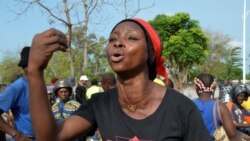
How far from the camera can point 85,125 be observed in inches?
82.0

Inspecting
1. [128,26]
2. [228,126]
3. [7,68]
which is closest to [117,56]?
[128,26]

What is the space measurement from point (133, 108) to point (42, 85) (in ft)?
1.64

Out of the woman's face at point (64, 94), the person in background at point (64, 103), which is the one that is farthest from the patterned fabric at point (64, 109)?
the woman's face at point (64, 94)

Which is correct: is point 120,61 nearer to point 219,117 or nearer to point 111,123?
point 111,123

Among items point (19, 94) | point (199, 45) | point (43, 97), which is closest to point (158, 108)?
point (43, 97)

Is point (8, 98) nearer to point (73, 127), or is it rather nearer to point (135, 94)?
point (73, 127)

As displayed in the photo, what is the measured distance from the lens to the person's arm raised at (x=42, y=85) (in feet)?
5.27

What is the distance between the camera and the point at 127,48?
1.94 meters

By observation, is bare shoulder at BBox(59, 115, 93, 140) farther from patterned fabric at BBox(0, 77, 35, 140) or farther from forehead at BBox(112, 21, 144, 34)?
patterned fabric at BBox(0, 77, 35, 140)

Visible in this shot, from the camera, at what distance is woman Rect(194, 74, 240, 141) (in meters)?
4.24

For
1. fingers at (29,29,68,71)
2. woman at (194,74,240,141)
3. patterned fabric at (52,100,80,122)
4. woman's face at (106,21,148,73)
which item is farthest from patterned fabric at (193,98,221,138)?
fingers at (29,29,68,71)

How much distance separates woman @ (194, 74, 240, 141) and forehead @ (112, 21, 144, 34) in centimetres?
245

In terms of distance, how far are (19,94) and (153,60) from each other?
7.86 ft

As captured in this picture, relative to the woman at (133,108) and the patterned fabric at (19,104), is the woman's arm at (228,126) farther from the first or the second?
the woman at (133,108)
